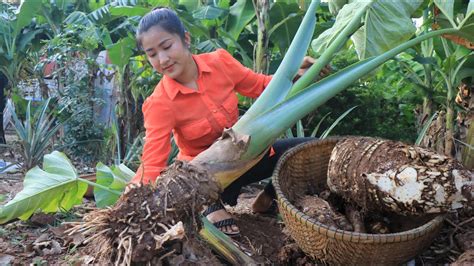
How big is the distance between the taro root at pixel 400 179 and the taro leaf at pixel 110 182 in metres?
0.85

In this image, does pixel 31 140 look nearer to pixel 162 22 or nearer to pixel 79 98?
pixel 79 98

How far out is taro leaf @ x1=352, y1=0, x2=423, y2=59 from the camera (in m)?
1.71

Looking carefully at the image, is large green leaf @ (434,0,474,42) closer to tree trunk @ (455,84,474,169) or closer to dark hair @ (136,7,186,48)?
tree trunk @ (455,84,474,169)

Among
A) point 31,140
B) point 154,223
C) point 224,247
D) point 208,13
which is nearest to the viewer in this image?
point 154,223

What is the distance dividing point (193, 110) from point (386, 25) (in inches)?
31.6

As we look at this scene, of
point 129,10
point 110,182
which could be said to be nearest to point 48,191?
point 110,182

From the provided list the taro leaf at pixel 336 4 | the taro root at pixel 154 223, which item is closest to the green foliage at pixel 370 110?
the taro leaf at pixel 336 4

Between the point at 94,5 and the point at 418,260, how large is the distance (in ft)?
12.8

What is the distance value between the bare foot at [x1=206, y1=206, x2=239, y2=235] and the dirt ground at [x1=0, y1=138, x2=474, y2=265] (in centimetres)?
5

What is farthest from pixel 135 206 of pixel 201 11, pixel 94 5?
pixel 94 5

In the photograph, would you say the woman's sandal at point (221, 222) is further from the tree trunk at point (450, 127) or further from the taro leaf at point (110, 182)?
the tree trunk at point (450, 127)

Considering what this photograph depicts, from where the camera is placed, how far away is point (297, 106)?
5.24 ft

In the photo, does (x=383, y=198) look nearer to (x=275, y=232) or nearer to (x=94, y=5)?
(x=275, y=232)

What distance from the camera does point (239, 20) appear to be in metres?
2.98
